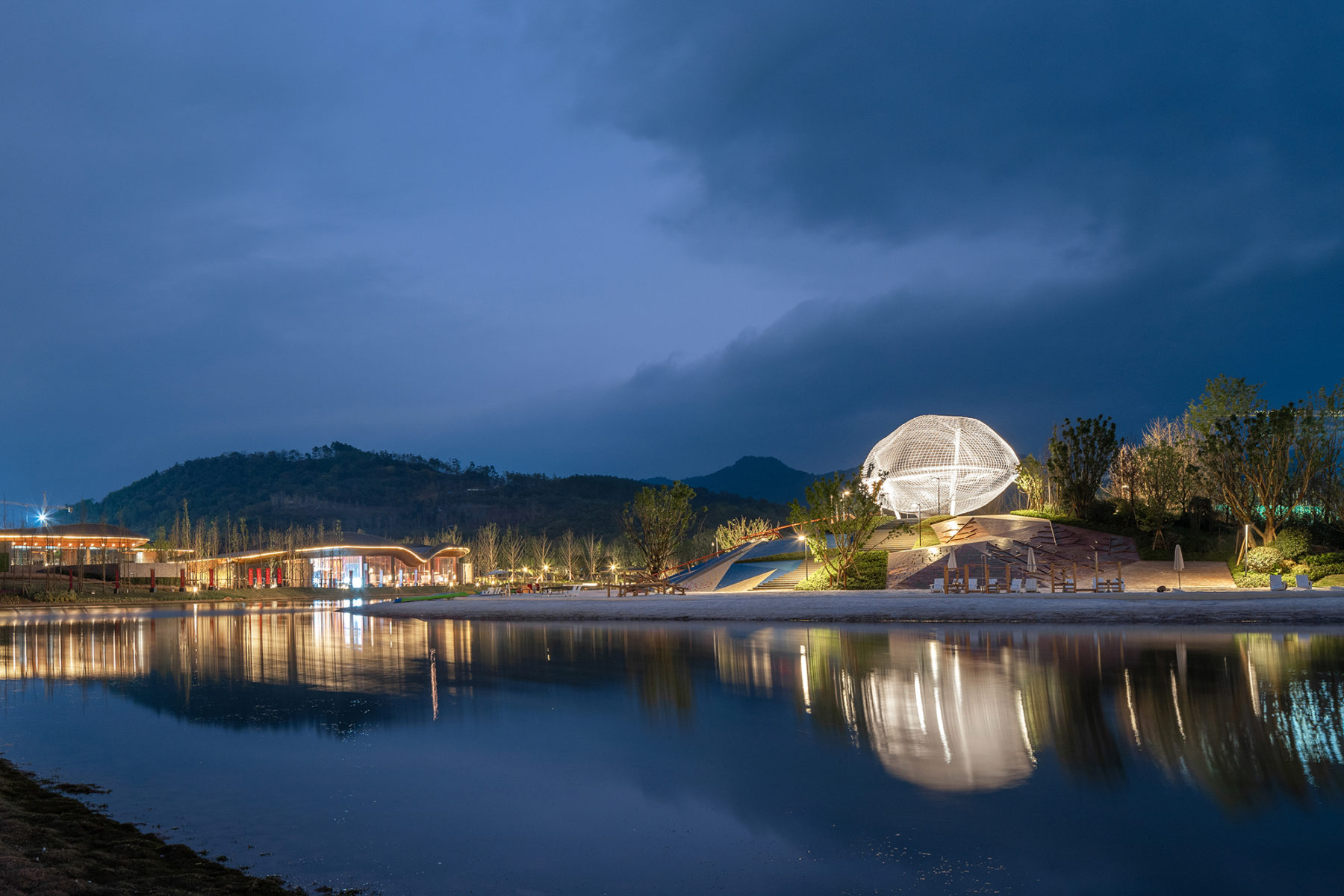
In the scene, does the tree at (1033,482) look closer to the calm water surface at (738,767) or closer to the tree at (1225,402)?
the tree at (1225,402)

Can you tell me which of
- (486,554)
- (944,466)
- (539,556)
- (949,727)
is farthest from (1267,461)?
(486,554)

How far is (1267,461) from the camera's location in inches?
1075

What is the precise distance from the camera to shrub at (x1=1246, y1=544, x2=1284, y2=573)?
26.3 metres

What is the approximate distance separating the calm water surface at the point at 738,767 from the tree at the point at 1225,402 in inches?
824

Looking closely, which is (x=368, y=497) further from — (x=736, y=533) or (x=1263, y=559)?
(x=1263, y=559)

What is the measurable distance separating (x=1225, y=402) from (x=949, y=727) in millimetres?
29774

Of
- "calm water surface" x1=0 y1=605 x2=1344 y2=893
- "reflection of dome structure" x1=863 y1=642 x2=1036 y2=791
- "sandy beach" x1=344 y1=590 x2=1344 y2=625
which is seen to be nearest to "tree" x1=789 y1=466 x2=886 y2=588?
"sandy beach" x1=344 y1=590 x2=1344 y2=625

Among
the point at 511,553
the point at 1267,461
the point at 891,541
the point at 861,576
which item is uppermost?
the point at 1267,461

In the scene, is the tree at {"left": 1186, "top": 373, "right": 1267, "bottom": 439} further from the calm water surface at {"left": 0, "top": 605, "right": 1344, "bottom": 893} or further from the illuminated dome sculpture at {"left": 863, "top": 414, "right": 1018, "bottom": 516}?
the calm water surface at {"left": 0, "top": 605, "right": 1344, "bottom": 893}

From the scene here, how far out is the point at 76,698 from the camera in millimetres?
9953

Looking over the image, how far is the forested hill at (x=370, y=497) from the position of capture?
116m

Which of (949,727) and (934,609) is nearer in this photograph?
(949,727)

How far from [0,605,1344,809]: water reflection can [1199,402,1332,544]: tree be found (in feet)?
50.7

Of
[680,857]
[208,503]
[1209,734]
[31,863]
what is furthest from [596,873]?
[208,503]
